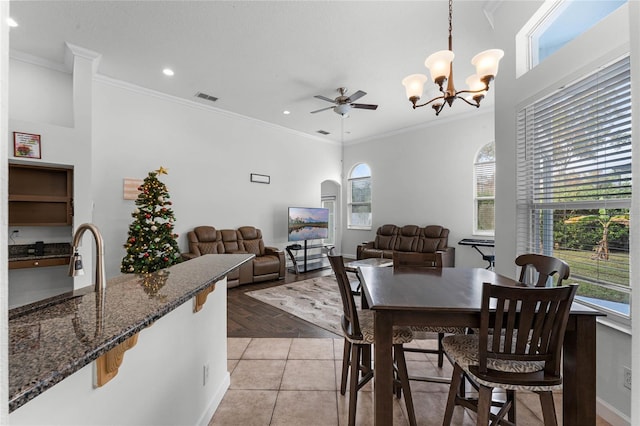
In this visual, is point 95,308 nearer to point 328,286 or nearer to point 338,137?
point 328,286

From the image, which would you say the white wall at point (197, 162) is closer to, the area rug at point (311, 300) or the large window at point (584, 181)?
the area rug at point (311, 300)

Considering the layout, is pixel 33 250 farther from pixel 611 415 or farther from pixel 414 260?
pixel 611 415

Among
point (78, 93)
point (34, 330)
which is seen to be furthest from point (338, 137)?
point (34, 330)

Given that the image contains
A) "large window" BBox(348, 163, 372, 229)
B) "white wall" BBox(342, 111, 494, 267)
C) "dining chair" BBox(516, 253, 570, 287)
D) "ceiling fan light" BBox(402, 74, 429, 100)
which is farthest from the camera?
"large window" BBox(348, 163, 372, 229)

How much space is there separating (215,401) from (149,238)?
9.44 feet

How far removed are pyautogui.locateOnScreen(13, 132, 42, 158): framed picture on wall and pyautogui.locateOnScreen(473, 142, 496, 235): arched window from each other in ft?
22.7

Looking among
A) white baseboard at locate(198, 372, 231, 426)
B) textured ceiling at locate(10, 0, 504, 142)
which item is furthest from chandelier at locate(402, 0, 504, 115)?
white baseboard at locate(198, 372, 231, 426)

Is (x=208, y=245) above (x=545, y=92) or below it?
below

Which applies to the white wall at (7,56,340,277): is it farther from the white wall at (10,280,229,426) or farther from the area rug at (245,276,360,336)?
the white wall at (10,280,229,426)

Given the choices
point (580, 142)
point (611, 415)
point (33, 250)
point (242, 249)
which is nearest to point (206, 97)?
point (242, 249)

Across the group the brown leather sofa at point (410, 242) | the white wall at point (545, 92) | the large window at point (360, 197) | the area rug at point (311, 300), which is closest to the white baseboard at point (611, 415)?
the white wall at point (545, 92)

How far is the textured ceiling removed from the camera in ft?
9.11

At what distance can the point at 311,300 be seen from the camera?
13.8 ft

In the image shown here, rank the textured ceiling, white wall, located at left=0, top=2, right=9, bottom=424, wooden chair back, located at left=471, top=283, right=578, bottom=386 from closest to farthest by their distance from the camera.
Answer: white wall, located at left=0, top=2, right=9, bottom=424, wooden chair back, located at left=471, top=283, right=578, bottom=386, the textured ceiling
